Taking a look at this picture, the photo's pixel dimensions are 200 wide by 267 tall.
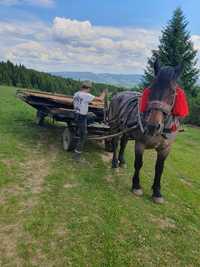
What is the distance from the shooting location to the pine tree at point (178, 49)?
24781 millimetres

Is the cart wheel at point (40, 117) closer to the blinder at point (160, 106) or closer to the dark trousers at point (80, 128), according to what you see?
the dark trousers at point (80, 128)

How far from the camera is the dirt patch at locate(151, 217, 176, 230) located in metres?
4.48

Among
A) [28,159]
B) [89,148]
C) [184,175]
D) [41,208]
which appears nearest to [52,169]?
[28,159]

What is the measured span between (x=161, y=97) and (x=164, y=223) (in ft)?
6.35

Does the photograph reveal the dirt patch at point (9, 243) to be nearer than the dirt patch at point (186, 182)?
Yes

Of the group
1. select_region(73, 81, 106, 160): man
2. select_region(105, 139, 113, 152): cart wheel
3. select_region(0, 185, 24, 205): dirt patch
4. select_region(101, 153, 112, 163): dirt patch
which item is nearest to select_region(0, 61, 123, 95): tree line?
select_region(105, 139, 113, 152): cart wheel

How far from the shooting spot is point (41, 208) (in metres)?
4.44

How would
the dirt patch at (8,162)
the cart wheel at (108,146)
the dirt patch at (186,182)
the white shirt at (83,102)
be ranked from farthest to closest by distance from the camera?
1. the cart wheel at (108,146)
2. the white shirt at (83,102)
3. the dirt patch at (186,182)
4. the dirt patch at (8,162)

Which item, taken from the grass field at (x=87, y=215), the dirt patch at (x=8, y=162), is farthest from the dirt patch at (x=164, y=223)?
→ the dirt patch at (x=8, y=162)

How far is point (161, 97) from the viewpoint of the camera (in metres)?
4.52

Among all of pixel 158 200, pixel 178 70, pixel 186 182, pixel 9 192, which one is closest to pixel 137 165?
pixel 158 200

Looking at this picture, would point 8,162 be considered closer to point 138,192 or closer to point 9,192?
point 9,192

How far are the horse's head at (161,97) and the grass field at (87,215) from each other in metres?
1.41

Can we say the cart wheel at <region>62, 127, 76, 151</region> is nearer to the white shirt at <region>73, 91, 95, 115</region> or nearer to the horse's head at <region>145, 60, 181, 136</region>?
the white shirt at <region>73, 91, 95, 115</region>
